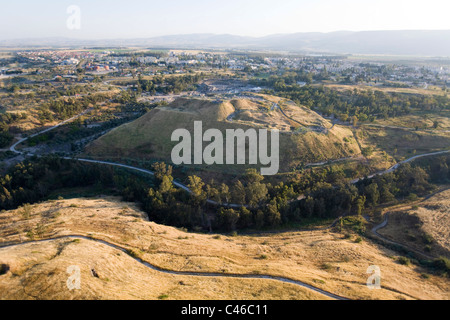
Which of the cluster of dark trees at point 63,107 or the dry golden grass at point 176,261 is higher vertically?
the cluster of dark trees at point 63,107

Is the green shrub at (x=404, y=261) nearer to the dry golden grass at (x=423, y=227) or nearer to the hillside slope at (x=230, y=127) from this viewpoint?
the dry golden grass at (x=423, y=227)

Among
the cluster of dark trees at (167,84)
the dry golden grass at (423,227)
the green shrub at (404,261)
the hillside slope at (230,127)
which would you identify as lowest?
the green shrub at (404,261)

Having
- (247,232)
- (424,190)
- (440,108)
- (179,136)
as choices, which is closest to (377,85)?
(440,108)

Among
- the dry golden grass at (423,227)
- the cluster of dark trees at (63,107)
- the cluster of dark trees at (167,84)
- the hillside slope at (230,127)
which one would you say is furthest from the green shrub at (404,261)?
the cluster of dark trees at (167,84)

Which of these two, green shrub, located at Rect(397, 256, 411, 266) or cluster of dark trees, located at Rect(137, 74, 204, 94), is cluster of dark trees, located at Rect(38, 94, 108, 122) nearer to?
cluster of dark trees, located at Rect(137, 74, 204, 94)

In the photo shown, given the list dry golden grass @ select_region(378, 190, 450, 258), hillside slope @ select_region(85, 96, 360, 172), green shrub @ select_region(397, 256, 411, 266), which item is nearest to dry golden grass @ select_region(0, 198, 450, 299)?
green shrub @ select_region(397, 256, 411, 266)
